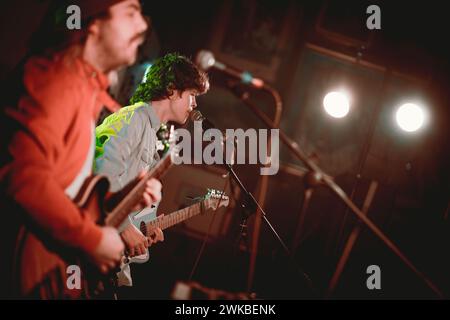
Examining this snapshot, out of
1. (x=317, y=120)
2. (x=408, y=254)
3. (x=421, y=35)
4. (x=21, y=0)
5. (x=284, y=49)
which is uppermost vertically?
(x=421, y=35)

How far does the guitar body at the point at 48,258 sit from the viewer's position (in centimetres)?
165

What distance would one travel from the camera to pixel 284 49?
699cm

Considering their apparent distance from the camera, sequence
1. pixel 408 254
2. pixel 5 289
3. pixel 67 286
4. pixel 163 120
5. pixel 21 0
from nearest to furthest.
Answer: pixel 5 289 < pixel 67 286 < pixel 21 0 < pixel 163 120 < pixel 408 254

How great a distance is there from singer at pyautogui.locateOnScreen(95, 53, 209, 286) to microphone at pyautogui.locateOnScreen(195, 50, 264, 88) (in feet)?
3.45

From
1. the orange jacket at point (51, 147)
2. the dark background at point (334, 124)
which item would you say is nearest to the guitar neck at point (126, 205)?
the orange jacket at point (51, 147)

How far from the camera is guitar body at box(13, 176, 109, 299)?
1.65 meters

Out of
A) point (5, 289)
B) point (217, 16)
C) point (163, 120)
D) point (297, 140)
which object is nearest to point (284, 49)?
point (217, 16)

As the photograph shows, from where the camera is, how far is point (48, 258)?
173cm

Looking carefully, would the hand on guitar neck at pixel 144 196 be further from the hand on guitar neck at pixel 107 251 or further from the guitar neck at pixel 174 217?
the guitar neck at pixel 174 217

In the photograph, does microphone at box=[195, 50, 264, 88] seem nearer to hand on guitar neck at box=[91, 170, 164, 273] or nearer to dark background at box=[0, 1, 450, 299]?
hand on guitar neck at box=[91, 170, 164, 273]

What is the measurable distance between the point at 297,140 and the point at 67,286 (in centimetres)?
570
